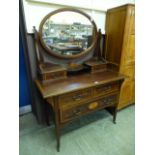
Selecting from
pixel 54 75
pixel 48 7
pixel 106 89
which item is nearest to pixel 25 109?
pixel 54 75

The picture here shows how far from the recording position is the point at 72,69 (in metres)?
1.83

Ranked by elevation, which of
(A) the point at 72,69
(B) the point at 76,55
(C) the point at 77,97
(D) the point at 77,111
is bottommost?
(D) the point at 77,111


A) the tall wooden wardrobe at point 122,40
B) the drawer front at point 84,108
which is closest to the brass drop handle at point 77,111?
the drawer front at point 84,108

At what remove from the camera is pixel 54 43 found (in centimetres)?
169

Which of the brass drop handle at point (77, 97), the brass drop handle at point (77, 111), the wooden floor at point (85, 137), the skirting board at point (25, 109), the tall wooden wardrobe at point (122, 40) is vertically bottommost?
the wooden floor at point (85, 137)

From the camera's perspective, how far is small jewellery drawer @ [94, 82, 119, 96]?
62.8 inches

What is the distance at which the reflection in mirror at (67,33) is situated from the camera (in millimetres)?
1640

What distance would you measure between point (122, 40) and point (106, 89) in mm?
700

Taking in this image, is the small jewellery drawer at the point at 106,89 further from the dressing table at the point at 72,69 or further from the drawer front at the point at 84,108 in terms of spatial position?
the drawer front at the point at 84,108

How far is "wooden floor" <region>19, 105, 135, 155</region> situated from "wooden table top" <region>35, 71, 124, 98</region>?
2.48ft

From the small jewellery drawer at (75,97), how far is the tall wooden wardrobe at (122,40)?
0.70 meters

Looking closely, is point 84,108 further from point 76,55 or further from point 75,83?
point 76,55
